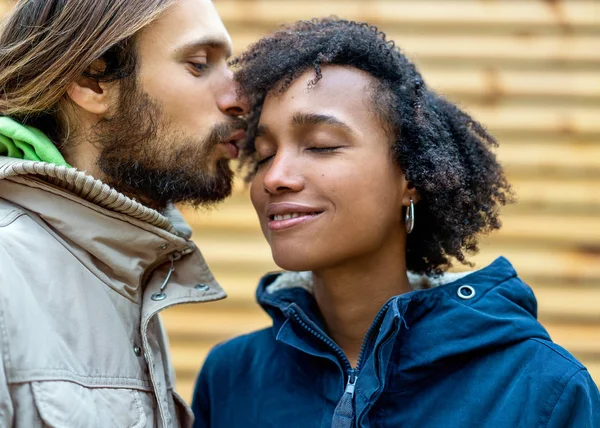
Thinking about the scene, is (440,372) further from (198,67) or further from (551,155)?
(551,155)

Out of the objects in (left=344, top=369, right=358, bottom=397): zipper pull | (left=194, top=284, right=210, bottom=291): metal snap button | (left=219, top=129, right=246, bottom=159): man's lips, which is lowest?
(left=344, top=369, right=358, bottom=397): zipper pull

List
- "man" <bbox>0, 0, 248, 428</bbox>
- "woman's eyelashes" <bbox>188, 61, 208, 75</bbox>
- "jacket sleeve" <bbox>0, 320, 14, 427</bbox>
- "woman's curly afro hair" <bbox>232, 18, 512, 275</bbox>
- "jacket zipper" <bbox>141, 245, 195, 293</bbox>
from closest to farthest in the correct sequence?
"jacket sleeve" <bbox>0, 320, 14, 427</bbox>
"man" <bbox>0, 0, 248, 428</bbox>
"woman's curly afro hair" <bbox>232, 18, 512, 275</bbox>
"jacket zipper" <bbox>141, 245, 195, 293</bbox>
"woman's eyelashes" <bbox>188, 61, 208, 75</bbox>

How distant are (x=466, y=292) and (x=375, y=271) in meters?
0.31

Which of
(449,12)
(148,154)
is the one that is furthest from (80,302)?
(449,12)

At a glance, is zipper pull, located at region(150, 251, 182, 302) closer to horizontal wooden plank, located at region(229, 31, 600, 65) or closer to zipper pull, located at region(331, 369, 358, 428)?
zipper pull, located at region(331, 369, 358, 428)

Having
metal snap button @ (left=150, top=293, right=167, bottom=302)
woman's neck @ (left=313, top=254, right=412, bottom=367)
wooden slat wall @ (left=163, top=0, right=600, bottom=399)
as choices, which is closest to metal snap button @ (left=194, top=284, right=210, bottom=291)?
metal snap button @ (left=150, top=293, right=167, bottom=302)

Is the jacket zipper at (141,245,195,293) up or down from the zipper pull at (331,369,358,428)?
up

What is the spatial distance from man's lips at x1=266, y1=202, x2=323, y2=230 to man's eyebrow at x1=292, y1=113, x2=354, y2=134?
0.86 feet

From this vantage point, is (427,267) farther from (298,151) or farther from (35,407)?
(35,407)

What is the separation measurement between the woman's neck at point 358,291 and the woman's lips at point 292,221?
240mm

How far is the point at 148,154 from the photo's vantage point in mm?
2635

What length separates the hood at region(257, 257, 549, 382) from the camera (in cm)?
225

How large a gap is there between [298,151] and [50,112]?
0.86 metres

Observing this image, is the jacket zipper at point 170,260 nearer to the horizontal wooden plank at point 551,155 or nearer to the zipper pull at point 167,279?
the zipper pull at point 167,279
